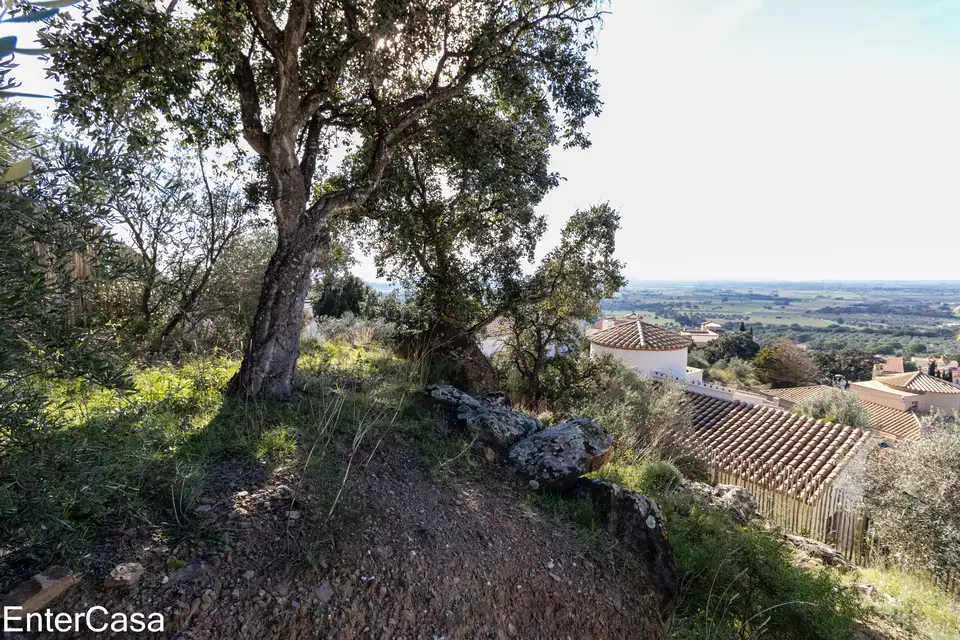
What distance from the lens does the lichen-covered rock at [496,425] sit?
4.68 meters

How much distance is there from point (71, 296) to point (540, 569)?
3.19 meters

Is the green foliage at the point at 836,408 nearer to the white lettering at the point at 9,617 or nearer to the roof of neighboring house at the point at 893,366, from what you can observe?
the white lettering at the point at 9,617

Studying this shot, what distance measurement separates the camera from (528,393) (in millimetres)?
8984

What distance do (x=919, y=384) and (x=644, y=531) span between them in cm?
3598

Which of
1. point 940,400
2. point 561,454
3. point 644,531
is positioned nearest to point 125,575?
point 561,454

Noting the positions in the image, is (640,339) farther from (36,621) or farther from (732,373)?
(732,373)

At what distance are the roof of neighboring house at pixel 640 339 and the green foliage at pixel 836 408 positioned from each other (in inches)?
268

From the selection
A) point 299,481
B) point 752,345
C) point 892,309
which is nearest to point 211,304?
point 299,481

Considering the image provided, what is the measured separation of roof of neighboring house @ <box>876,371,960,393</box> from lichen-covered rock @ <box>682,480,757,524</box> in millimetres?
30958

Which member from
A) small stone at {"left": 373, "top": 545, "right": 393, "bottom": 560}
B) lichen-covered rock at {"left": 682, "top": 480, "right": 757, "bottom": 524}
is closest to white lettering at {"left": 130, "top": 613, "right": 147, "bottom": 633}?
small stone at {"left": 373, "top": 545, "right": 393, "bottom": 560}

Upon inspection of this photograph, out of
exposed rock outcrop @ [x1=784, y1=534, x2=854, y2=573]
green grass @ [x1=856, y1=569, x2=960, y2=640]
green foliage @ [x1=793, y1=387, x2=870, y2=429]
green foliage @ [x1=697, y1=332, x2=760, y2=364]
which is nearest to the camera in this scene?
green grass @ [x1=856, y1=569, x2=960, y2=640]

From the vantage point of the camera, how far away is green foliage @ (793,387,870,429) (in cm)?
1936

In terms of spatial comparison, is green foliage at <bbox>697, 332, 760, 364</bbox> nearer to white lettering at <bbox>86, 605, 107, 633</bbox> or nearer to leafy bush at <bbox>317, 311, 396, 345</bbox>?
leafy bush at <bbox>317, 311, 396, 345</bbox>

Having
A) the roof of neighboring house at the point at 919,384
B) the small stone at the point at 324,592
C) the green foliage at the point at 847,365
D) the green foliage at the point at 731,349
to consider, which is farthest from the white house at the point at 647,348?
the green foliage at the point at 847,365
